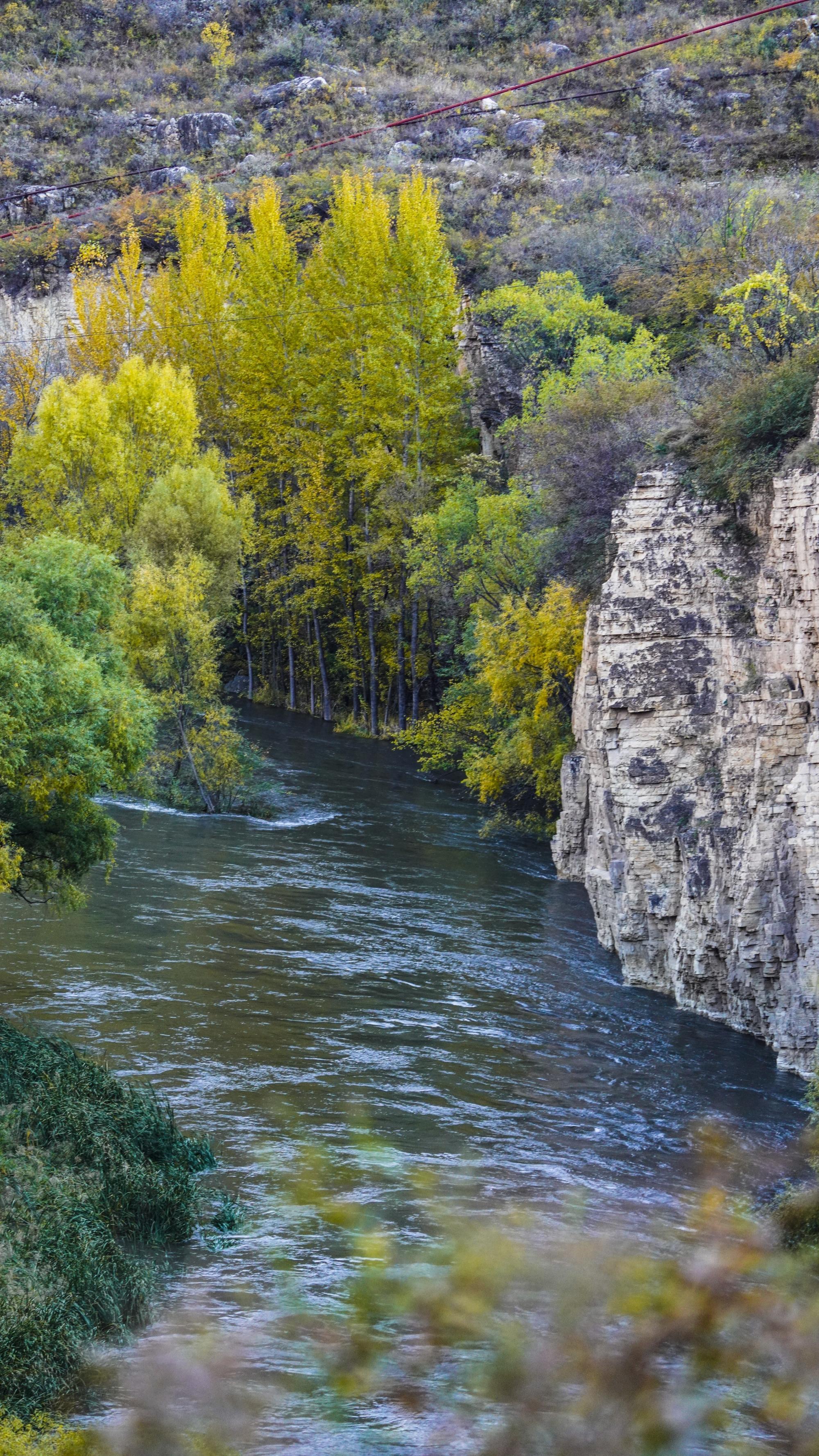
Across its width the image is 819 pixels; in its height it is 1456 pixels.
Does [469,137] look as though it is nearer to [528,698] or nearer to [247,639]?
[247,639]

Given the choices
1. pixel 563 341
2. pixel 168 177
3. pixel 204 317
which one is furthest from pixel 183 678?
pixel 168 177

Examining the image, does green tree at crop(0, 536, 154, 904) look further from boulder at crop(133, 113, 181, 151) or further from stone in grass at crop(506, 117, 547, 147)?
boulder at crop(133, 113, 181, 151)

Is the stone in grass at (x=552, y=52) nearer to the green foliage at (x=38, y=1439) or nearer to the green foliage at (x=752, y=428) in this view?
the green foliage at (x=752, y=428)

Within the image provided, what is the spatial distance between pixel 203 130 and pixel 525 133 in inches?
720

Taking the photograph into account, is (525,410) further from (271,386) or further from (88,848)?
(88,848)

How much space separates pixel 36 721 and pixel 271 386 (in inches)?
1496

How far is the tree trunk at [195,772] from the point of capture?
108ft

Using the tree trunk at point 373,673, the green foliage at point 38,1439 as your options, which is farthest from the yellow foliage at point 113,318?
the green foliage at point 38,1439

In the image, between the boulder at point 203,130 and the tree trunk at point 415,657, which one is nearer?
the tree trunk at point 415,657

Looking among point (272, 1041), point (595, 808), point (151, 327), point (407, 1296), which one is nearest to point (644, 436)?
point (595, 808)

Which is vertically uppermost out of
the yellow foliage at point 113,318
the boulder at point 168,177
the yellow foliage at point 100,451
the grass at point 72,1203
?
the boulder at point 168,177

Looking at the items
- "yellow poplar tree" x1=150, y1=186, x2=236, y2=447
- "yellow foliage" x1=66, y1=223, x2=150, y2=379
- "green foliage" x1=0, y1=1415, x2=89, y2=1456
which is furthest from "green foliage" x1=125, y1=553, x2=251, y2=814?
"green foliage" x1=0, y1=1415, x2=89, y2=1456

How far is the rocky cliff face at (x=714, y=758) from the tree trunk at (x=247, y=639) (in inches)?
1180

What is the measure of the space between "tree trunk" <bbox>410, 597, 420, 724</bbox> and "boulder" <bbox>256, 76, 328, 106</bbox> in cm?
3692
